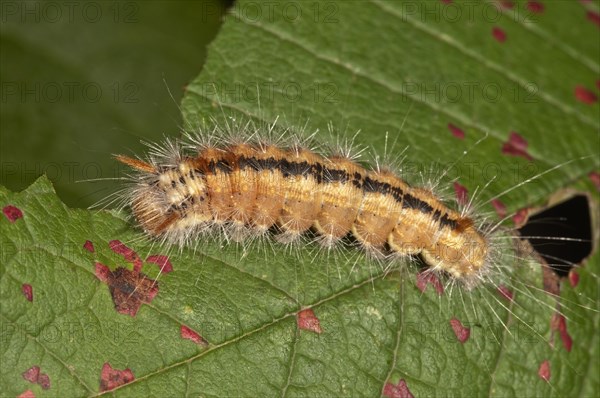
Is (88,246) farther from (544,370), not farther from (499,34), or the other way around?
(499,34)

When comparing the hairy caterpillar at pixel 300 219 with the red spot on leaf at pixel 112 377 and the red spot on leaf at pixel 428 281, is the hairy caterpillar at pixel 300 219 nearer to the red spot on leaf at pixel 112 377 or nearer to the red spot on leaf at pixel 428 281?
the red spot on leaf at pixel 428 281

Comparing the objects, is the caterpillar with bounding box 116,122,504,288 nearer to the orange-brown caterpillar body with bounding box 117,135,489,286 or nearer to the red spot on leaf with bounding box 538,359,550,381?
the orange-brown caterpillar body with bounding box 117,135,489,286

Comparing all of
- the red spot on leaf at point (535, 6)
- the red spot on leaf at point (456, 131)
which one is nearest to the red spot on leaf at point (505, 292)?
the red spot on leaf at point (456, 131)

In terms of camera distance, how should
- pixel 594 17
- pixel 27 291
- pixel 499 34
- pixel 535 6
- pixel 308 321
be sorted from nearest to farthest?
pixel 27 291 < pixel 308 321 < pixel 499 34 < pixel 535 6 < pixel 594 17

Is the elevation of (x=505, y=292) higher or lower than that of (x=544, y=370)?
higher

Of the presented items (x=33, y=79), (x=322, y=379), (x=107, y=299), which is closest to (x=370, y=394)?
(x=322, y=379)

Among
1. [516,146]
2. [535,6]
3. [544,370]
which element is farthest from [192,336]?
[535,6]
